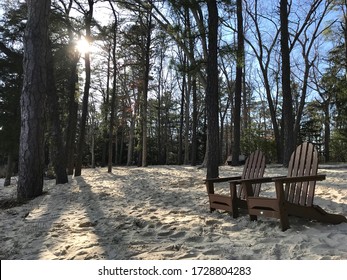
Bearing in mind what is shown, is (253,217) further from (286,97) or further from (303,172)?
(286,97)

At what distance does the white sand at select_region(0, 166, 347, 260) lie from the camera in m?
3.26

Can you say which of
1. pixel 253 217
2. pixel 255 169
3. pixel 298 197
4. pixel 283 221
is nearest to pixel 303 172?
pixel 298 197

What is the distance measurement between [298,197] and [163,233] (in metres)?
1.72

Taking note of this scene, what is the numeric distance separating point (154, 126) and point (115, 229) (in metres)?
35.0

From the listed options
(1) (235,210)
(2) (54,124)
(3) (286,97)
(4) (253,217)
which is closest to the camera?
(4) (253,217)

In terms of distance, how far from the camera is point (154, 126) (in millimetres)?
39312

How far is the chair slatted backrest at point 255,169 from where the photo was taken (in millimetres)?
4949

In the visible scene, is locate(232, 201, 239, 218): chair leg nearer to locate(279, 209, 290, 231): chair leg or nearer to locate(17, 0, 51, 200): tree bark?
locate(279, 209, 290, 231): chair leg

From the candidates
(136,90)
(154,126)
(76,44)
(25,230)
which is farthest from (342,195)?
(154,126)

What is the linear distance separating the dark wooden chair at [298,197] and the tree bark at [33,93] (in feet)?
18.4

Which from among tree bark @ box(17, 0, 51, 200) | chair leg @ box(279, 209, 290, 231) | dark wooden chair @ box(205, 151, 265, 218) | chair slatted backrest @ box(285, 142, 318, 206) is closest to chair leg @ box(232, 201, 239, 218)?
dark wooden chair @ box(205, 151, 265, 218)

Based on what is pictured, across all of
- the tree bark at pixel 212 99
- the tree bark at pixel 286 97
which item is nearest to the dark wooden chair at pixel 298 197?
the tree bark at pixel 212 99

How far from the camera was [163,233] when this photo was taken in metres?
4.05

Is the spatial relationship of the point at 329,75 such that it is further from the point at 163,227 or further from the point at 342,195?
the point at 163,227
